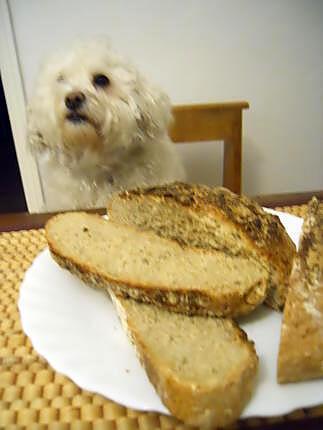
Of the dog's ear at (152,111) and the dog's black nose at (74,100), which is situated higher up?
the dog's black nose at (74,100)

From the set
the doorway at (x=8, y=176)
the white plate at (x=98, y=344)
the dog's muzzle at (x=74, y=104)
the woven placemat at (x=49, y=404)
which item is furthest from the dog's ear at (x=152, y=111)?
the doorway at (x=8, y=176)

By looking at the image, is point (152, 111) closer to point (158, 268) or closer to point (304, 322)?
point (158, 268)

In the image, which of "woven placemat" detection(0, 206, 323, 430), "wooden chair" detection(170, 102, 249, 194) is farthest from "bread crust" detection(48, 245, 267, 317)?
"wooden chair" detection(170, 102, 249, 194)

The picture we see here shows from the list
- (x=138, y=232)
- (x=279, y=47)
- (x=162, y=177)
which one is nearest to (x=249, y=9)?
(x=279, y=47)

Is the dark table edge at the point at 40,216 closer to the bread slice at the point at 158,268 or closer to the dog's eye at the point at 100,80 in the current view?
the bread slice at the point at 158,268

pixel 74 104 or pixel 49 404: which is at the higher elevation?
pixel 74 104

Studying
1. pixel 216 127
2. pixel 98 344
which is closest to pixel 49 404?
pixel 98 344

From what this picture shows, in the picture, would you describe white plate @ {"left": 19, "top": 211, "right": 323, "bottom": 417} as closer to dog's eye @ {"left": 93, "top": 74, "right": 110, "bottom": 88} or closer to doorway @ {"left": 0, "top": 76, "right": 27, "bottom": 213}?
dog's eye @ {"left": 93, "top": 74, "right": 110, "bottom": 88}
